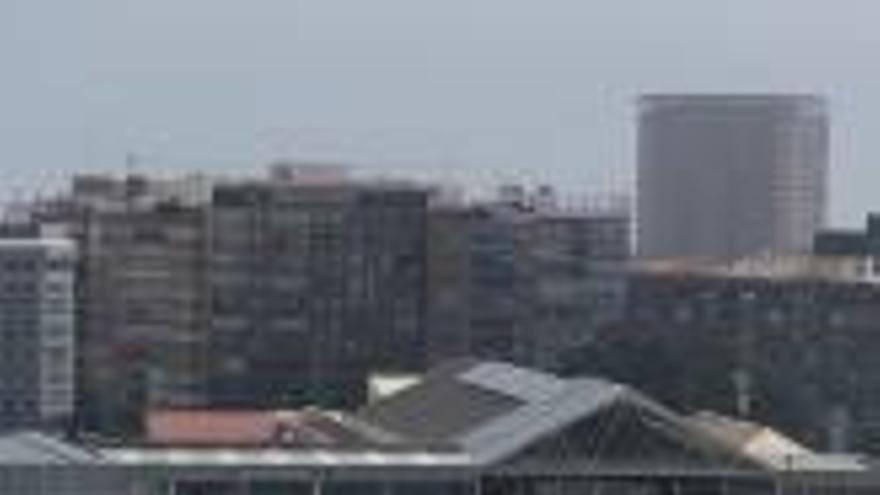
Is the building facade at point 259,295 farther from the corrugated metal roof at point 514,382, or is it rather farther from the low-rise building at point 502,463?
the low-rise building at point 502,463

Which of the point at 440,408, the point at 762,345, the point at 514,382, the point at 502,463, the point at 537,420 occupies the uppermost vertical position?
the point at 537,420

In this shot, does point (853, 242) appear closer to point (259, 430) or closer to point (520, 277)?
point (520, 277)

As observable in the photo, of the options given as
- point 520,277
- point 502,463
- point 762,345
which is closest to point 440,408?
point 502,463

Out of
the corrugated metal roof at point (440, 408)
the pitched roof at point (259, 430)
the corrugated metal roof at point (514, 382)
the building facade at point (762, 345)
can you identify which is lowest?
the building facade at point (762, 345)

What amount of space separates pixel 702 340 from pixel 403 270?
9.66m

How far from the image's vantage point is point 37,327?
132 metres

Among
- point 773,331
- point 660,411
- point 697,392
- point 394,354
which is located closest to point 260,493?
point 660,411

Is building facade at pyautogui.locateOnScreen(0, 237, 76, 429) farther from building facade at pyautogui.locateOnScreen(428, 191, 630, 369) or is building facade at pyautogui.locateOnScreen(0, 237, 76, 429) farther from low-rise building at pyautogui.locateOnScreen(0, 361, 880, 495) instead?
low-rise building at pyautogui.locateOnScreen(0, 361, 880, 495)

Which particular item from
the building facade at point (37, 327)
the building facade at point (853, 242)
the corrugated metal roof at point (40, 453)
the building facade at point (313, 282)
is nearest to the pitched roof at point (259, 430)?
the corrugated metal roof at point (40, 453)

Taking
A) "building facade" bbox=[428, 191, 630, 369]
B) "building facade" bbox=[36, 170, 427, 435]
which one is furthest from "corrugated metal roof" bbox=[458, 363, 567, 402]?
"building facade" bbox=[428, 191, 630, 369]

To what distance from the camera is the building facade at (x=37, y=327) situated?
127312 millimetres

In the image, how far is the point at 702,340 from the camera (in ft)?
427

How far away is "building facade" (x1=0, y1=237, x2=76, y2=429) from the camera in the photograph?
127 metres

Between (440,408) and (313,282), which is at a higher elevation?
(440,408)
